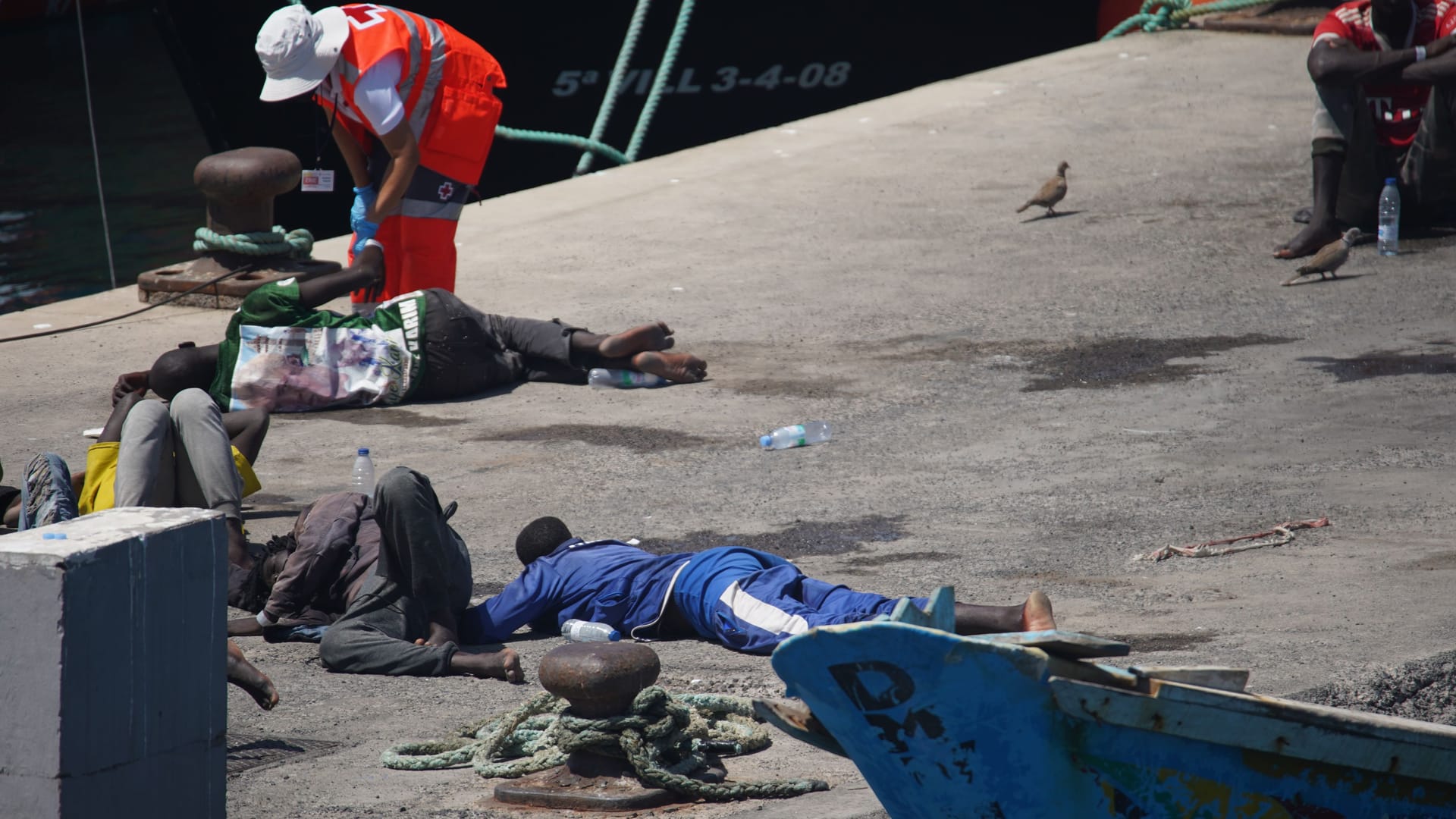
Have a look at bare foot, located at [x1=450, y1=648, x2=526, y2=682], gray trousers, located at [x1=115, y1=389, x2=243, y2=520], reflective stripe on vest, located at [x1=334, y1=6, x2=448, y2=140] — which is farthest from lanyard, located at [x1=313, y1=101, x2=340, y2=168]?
bare foot, located at [x1=450, y1=648, x2=526, y2=682]

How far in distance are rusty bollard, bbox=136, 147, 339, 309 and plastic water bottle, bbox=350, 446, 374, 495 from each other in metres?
2.77

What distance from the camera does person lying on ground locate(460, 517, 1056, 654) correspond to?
5387mm

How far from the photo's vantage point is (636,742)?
14.2 feet

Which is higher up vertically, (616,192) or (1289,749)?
(1289,749)

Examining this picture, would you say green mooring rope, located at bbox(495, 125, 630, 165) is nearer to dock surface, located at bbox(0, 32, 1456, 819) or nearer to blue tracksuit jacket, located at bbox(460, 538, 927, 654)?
dock surface, located at bbox(0, 32, 1456, 819)

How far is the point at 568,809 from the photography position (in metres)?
4.32

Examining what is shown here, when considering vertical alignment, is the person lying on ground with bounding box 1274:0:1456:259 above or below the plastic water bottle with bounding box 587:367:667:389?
above

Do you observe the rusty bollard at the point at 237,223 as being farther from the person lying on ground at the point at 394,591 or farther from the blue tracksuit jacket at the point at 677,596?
the blue tracksuit jacket at the point at 677,596

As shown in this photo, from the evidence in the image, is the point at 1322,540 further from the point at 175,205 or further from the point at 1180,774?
the point at 175,205

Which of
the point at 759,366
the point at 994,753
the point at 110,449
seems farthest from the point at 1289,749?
the point at 759,366

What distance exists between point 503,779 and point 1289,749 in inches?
85.9

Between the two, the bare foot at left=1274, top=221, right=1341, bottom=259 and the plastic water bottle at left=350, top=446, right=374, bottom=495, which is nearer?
the plastic water bottle at left=350, top=446, right=374, bottom=495

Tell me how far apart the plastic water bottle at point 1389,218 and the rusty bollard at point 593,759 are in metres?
7.52

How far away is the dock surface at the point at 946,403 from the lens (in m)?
5.31
